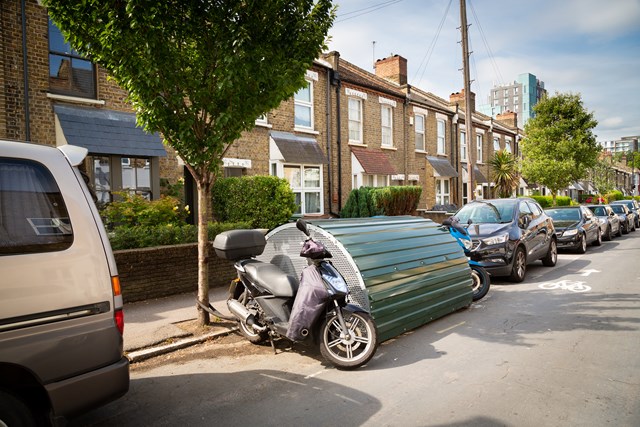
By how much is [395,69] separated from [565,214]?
11716 mm

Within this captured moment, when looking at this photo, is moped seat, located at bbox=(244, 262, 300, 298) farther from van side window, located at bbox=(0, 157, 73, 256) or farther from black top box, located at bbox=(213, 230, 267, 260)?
van side window, located at bbox=(0, 157, 73, 256)

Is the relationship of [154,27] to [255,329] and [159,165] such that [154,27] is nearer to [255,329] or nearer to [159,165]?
[255,329]

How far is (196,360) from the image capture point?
5.01m

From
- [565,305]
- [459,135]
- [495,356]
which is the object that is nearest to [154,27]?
[495,356]

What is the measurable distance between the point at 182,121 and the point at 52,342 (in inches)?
143

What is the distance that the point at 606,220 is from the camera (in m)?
18.5

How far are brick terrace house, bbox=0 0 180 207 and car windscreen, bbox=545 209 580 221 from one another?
1339cm

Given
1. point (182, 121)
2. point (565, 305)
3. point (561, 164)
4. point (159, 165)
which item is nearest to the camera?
point (182, 121)

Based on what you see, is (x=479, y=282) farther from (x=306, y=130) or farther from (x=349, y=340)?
(x=306, y=130)

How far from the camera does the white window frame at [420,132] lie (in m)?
22.4

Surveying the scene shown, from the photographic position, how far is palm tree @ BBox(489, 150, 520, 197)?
1102 inches

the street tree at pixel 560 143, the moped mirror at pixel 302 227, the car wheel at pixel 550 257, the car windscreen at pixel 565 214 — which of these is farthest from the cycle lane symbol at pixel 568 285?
the street tree at pixel 560 143

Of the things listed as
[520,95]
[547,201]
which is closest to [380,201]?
[547,201]

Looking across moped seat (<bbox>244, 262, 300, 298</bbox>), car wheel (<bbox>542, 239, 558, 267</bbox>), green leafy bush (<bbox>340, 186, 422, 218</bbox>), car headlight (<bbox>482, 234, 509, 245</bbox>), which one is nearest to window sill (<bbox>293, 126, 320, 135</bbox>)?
green leafy bush (<bbox>340, 186, 422, 218</bbox>)
